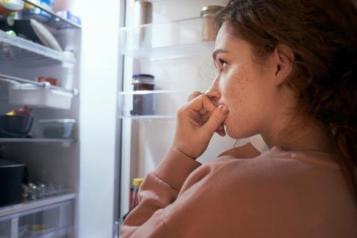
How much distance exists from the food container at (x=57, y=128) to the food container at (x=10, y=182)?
24cm

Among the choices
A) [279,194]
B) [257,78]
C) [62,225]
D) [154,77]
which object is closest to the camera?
[279,194]

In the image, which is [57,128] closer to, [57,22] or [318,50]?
[57,22]

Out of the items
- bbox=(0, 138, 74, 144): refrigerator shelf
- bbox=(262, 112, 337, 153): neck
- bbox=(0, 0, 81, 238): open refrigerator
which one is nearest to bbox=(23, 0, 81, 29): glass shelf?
bbox=(0, 0, 81, 238): open refrigerator

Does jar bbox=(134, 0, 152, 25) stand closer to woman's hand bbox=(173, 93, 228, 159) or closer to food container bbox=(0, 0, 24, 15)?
food container bbox=(0, 0, 24, 15)

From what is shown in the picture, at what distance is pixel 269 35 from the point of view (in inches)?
21.6

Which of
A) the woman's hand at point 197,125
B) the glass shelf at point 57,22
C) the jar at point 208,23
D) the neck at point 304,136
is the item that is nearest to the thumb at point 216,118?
the woman's hand at point 197,125

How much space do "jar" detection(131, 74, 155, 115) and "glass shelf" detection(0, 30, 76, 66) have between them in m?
0.39

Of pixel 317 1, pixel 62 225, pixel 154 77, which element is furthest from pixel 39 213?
pixel 317 1

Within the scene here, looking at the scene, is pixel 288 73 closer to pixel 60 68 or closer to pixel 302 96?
pixel 302 96

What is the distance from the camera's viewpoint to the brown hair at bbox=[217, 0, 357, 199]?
1.77ft

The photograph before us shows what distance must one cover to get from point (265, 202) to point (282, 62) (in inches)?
9.2

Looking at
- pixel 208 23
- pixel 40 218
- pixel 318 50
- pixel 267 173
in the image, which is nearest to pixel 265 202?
pixel 267 173

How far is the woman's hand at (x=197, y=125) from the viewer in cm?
68

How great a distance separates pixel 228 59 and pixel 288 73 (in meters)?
0.10
